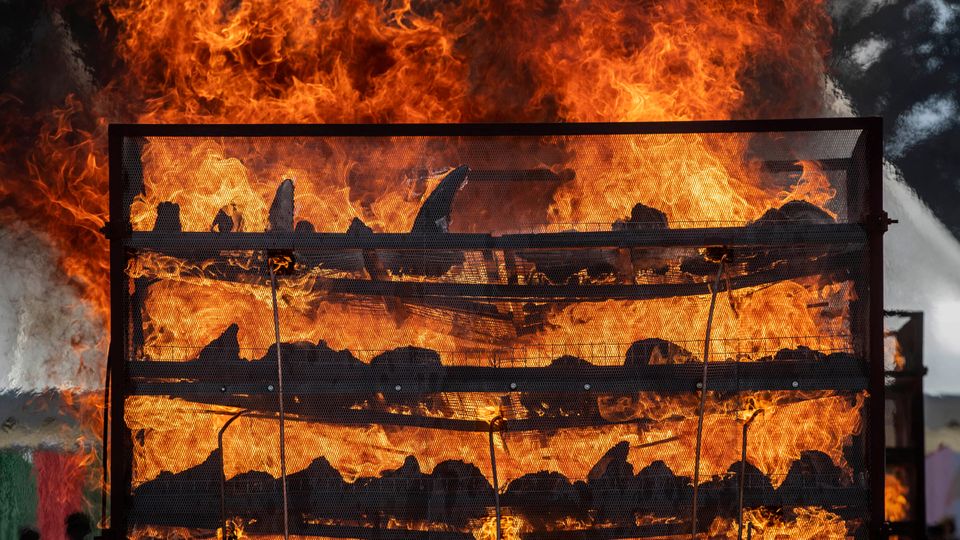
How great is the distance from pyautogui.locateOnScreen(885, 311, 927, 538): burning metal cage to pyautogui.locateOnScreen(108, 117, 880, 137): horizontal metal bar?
1455 mm

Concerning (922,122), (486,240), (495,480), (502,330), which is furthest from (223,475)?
(922,122)

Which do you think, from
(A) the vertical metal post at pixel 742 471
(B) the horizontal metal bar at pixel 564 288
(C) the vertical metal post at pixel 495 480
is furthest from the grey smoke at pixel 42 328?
(A) the vertical metal post at pixel 742 471

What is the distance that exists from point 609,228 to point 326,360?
116cm

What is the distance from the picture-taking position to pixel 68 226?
4.34 meters

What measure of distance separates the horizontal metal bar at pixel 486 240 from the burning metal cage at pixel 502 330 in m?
0.01

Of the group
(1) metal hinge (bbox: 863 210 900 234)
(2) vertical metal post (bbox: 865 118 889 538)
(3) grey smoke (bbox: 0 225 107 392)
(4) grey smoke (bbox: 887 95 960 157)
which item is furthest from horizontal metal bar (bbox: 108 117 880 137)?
(3) grey smoke (bbox: 0 225 107 392)

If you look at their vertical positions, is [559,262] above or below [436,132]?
below

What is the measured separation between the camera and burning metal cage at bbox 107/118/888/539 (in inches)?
128

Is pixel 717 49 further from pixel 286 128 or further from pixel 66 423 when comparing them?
pixel 66 423

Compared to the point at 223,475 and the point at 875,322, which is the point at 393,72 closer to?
the point at 223,475

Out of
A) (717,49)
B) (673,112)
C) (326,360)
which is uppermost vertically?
(717,49)

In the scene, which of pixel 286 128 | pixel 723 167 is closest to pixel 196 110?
pixel 286 128

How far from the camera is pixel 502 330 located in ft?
10.8

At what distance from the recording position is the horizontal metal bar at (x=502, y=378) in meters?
3.24
